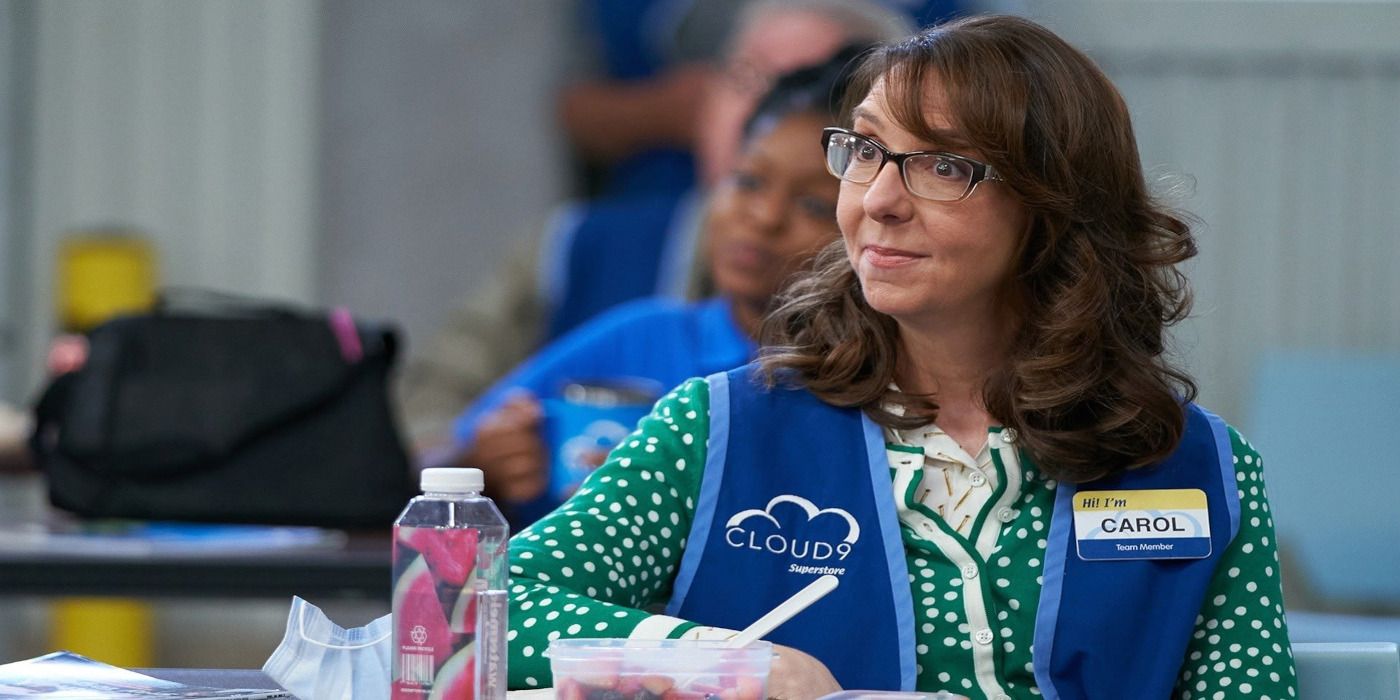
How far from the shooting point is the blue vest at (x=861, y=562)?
4.83 ft

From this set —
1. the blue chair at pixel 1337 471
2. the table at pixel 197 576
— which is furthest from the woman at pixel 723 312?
the blue chair at pixel 1337 471

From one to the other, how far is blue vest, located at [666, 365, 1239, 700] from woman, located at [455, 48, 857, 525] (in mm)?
887

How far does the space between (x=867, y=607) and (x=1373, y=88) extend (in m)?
3.39

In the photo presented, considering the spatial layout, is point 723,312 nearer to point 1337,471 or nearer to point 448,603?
point 448,603

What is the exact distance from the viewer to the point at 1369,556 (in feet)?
12.6

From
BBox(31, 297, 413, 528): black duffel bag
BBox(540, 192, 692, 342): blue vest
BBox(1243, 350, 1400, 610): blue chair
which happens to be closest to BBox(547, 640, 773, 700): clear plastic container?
BBox(31, 297, 413, 528): black duffel bag

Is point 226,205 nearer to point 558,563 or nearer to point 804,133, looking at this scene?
point 804,133

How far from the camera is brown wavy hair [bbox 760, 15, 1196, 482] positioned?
1512 mm

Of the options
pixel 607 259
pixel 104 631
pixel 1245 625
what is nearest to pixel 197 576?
pixel 1245 625

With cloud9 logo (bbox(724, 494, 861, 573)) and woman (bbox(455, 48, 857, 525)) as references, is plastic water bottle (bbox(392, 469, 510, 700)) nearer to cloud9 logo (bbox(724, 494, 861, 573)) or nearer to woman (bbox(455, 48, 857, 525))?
cloud9 logo (bbox(724, 494, 861, 573))

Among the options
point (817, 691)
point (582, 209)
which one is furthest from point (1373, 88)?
point (817, 691)

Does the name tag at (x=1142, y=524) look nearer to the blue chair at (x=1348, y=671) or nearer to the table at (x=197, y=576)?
the blue chair at (x=1348, y=671)

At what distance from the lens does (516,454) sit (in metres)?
2.41

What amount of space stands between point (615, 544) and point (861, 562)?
22cm
